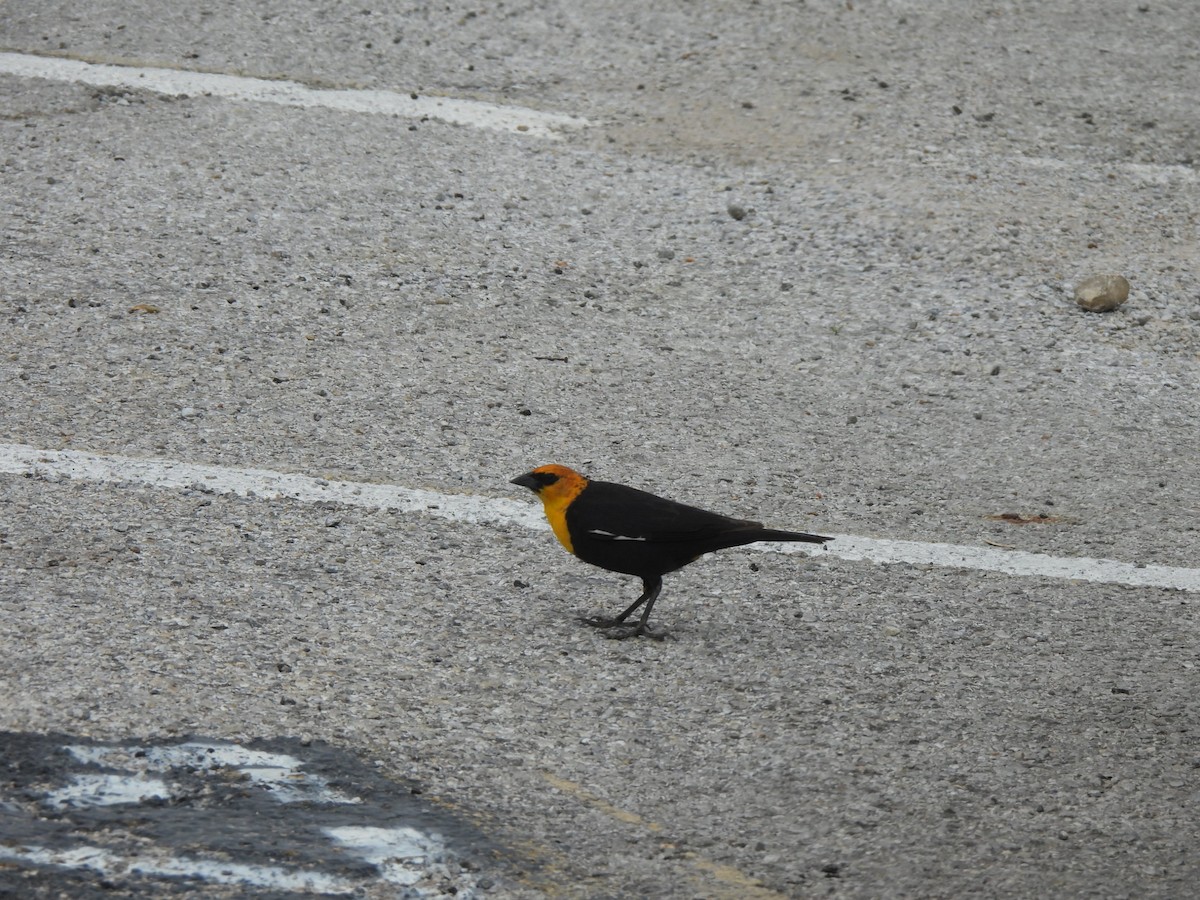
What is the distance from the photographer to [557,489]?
197 inches

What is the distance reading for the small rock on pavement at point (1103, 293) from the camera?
8289 millimetres

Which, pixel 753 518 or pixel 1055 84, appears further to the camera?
pixel 1055 84

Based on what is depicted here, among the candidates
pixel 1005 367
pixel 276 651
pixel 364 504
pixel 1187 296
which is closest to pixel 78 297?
pixel 364 504

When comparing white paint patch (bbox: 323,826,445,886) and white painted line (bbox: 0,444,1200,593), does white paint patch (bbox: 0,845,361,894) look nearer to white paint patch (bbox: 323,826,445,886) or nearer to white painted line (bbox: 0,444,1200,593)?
white paint patch (bbox: 323,826,445,886)

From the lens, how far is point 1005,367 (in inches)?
307

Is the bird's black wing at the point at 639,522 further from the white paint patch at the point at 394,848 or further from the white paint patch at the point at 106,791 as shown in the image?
the white paint patch at the point at 106,791

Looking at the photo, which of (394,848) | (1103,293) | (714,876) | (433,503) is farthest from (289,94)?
(714,876)

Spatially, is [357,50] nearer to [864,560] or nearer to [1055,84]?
[1055,84]

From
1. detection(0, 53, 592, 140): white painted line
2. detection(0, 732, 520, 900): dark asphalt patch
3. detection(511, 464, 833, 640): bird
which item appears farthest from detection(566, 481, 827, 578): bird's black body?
detection(0, 53, 592, 140): white painted line

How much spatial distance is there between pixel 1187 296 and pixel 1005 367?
1.55m

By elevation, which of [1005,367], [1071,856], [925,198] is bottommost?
[1071,856]

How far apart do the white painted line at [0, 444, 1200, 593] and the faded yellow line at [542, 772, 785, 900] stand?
2050mm

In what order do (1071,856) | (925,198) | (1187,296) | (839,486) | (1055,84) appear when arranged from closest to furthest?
1. (1071,856)
2. (839,486)
3. (1187,296)
4. (925,198)
5. (1055,84)

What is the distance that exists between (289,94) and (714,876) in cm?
757
